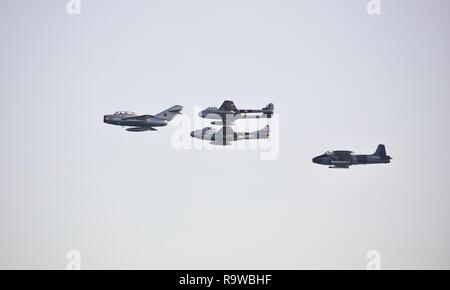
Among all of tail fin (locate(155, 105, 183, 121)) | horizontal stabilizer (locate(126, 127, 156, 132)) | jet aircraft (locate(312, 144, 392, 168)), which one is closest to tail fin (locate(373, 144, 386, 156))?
jet aircraft (locate(312, 144, 392, 168))

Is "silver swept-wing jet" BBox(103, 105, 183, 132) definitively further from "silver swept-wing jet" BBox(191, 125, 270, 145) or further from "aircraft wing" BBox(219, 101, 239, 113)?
"aircraft wing" BBox(219, 101, 239, 113)

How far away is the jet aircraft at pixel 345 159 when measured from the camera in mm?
170750

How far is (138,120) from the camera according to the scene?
159m

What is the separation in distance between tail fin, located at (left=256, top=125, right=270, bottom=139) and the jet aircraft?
10985 mm

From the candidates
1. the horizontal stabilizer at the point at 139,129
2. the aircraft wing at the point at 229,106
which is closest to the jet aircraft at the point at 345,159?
the aircraft wing at the point at 229,106

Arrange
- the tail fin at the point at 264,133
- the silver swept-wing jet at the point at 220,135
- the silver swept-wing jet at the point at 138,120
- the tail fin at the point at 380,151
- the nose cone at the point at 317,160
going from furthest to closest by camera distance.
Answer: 1. the tail fin at the point at 380,151
2. the nose cone at the point at 317,160
3. the tail fin at the point at 264,133
4. the silver swept-wing jet at the point at 220,135
5. the silver swept-wing jet at the point at 138,120

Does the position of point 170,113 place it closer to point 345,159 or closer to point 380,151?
point 345,159

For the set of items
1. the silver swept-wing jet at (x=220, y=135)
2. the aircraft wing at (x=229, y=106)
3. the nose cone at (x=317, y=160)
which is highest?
the aircraft wing at (x=229, y=106)

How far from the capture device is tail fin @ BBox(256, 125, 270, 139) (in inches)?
6662

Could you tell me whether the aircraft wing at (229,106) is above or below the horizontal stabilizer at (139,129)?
above

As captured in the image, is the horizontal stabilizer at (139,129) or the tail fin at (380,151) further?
the tail fin at (380,151)

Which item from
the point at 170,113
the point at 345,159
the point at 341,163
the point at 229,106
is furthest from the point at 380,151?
the point at 170,113

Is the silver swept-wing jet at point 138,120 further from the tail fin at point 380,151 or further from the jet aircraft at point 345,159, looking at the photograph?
the tail fin at point 380,151
